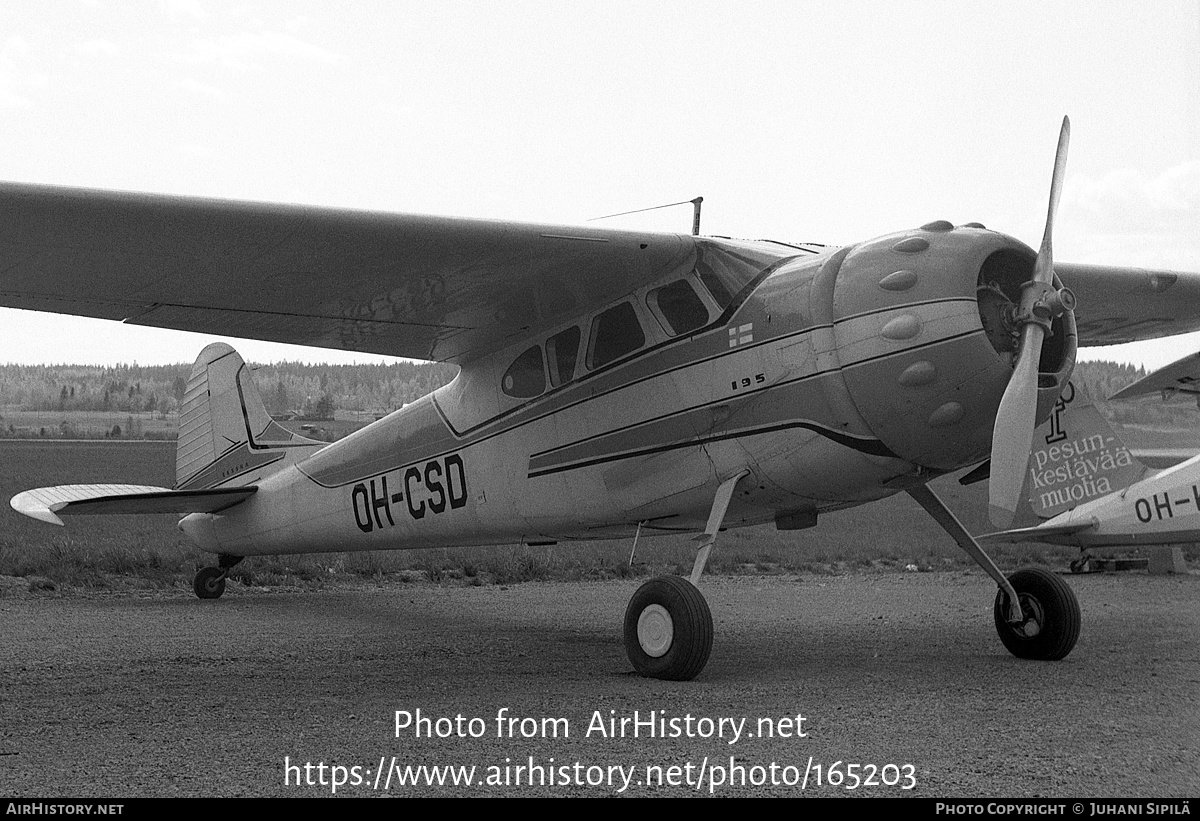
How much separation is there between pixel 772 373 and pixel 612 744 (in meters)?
2.68

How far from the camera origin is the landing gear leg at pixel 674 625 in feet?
20.8

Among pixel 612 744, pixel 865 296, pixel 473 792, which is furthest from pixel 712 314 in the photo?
pixel 473 792

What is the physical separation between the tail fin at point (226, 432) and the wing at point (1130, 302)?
7389mm

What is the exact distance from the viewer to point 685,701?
5770 mm

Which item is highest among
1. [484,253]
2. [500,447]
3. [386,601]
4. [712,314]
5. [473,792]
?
[484,253]

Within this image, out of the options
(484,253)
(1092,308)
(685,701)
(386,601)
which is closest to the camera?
(685,701)

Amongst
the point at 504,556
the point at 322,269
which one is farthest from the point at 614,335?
the point at 504,556

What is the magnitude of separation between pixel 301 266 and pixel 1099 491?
1069cm

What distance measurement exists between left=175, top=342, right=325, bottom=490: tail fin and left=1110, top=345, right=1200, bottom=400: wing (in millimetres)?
8761

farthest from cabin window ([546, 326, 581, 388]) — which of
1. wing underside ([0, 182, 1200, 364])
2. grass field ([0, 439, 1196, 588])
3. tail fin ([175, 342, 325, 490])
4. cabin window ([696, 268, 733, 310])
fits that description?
grass field ([0, 439, 1196, 588])

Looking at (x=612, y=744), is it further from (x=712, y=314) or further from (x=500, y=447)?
(x=500, y=447)

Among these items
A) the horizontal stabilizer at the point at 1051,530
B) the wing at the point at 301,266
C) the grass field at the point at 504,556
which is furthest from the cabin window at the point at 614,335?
the horizontal stabilizer at the point at 1051,530

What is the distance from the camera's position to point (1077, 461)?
13.7m

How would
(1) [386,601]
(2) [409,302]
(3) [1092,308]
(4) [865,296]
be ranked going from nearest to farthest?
1. (4) [865,296]
2. (2) [409,302]
3. (3) [1092,308]
4. (1) [386,601]
